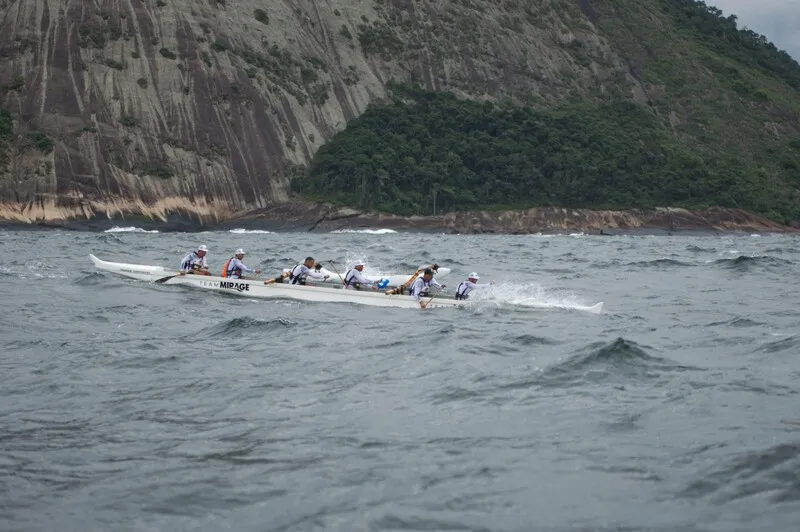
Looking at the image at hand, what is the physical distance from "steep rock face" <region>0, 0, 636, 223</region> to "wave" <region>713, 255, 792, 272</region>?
6064 centimetres

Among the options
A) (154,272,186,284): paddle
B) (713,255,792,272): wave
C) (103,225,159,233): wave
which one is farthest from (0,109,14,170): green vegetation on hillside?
(713,255,792,272): wave

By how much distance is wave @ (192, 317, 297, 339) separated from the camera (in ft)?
66.9

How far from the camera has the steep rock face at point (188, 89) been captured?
285ft

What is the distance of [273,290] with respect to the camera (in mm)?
28141

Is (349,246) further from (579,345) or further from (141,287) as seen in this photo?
(579,345)

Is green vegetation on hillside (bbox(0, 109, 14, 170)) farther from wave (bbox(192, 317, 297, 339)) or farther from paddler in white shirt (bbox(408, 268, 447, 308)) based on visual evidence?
wave (bbox(192, 317, 297, 339))

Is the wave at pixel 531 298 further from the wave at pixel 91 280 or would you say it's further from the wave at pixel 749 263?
the wave at pixel 91 280

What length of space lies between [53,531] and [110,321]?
13472mm

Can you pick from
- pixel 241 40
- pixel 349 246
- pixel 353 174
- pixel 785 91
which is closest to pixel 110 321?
pixel 349 246

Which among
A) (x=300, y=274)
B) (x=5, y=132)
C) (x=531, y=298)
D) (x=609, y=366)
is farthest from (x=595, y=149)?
(x=609, y=366)

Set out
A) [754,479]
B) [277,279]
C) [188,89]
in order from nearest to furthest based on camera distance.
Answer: [754,479] → [277,279] → [188,89]

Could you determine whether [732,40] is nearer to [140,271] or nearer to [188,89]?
Result: [188,89]

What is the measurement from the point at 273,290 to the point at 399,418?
51.2ft

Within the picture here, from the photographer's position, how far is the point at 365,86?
117m
